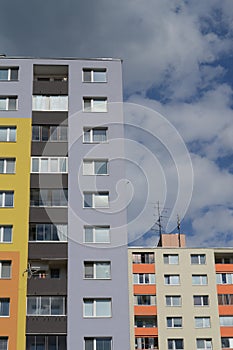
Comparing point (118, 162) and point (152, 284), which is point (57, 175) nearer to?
point (118, 162)

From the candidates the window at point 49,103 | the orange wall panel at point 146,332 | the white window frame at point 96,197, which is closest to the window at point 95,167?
the white window frame at point 96,197

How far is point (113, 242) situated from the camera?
1796 inches

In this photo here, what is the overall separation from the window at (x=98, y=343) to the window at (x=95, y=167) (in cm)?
1258

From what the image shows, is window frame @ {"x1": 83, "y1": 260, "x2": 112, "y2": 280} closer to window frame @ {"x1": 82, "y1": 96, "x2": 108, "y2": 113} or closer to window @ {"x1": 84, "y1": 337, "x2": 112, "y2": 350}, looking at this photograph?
window @ {"x1": 84, "y1": 337, "x2": 112, "y2": 350}

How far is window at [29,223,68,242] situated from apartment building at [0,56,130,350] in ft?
0.24

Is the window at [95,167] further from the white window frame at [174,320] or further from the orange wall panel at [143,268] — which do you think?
the white window frame at [174,320]

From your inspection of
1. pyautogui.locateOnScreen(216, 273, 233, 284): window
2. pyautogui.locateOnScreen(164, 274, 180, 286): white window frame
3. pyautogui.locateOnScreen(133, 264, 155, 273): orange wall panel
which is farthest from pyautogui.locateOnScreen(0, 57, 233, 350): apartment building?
pyautogui.locateOnScreen(216, 273, 233, 284): window

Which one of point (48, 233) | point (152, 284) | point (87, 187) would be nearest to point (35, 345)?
point (48, 233)

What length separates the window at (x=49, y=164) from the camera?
4794 cm

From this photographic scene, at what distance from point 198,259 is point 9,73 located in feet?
133

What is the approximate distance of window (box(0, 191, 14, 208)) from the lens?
4637cm

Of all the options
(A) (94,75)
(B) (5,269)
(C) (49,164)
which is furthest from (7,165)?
(A) (94,75)

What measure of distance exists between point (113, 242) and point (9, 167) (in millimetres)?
9997

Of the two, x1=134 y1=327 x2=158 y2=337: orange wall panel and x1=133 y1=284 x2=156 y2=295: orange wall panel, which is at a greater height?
x1=133 y1=284 x2=156 y2=295: orange wall panel
